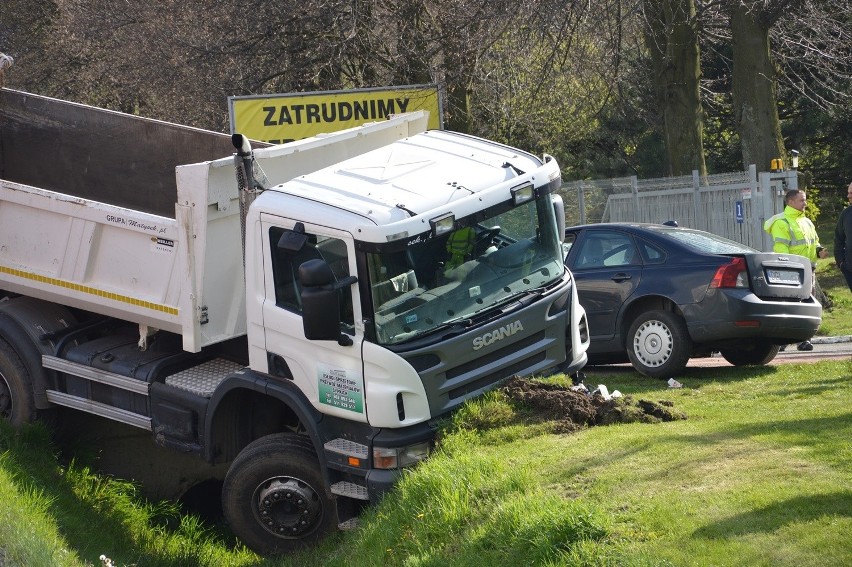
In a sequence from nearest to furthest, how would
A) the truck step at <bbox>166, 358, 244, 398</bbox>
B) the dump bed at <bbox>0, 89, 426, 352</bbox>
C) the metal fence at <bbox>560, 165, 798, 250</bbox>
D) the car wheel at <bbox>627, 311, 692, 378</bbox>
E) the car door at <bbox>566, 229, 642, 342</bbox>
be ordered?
1. the dump bed at <bbox>0, 89, 426, 352</bbox>
2. the truck step at <bbox>166, 358, 244, 398</bbox>
3. the car wheel at <bbox>627, 311, 692, 378</bbox>
4. the car door at <bbox>566, 229, 642, 342</bbox>
5. the metal fence at <bbox>560, 165, 798, 250</bbox>

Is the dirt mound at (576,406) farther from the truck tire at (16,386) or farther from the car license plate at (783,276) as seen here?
the truck tire at (16,386)

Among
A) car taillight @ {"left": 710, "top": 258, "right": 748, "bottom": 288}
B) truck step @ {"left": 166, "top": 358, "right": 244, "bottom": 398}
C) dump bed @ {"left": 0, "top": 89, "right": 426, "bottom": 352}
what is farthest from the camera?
car taillight @ {"left": 710, "top": 258, "right": 748, "bottom": 288}

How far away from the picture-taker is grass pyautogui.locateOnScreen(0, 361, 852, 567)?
16.7 feet

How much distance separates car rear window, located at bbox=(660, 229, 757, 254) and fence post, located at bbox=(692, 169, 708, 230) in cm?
797

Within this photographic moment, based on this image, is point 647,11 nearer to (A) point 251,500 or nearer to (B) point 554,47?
(B) point 554,47

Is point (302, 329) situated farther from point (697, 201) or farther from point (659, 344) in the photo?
point (697, 201)

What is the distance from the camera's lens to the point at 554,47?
16.2 metres

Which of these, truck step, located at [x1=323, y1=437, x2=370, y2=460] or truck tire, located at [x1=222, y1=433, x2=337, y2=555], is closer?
truck step, located at [x1=323, y1=437, x2=370, y2=460]

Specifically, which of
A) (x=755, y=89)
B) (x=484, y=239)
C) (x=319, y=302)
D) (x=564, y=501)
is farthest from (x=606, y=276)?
(x=755, y=89)

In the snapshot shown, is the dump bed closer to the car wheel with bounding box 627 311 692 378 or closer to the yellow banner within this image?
the car wheel with bounding box 627 311 692 378

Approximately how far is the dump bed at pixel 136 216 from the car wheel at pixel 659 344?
323cm

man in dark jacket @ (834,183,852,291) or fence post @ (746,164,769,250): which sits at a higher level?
man in dark jacket @ (834,183,852,291)

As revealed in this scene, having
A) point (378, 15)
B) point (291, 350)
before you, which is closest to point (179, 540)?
point (291, 350)

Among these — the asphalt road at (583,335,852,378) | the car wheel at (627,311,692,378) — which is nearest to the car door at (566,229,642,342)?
the car wheel at (627,311,692,378)
